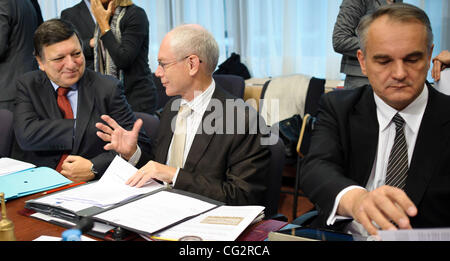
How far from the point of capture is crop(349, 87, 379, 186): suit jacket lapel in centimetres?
157

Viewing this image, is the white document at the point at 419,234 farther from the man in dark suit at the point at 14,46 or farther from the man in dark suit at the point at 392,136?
the man in dark suit at the point at 14,46

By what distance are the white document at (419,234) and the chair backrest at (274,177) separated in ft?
3.53

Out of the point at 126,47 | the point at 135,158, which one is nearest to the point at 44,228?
the point at 135,158

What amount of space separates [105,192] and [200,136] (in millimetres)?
530

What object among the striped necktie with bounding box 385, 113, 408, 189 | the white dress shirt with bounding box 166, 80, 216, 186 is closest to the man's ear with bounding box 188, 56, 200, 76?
the white dress shirt with bounding box 166, 80, 216, 186

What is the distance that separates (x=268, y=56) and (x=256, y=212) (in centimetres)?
384

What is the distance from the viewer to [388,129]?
1564mm

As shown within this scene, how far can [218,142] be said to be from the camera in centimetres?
188

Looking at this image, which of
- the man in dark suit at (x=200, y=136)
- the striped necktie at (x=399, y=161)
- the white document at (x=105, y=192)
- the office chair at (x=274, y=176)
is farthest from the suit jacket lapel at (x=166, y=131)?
the striped necktie at (x=399, y=161)

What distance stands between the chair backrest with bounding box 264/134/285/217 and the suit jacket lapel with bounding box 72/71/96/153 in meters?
1.08

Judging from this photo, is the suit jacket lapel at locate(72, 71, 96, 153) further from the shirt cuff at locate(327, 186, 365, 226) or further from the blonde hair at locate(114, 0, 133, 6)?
the shirt cuff at locate(327, 186, 365, 226)

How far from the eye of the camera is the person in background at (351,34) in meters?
2.87
